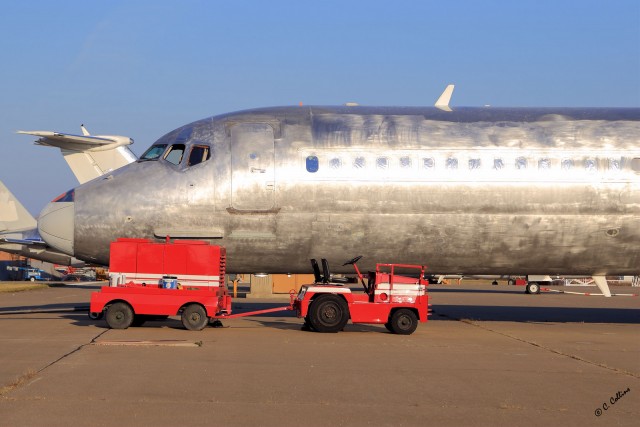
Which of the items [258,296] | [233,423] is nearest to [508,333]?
[233,423]

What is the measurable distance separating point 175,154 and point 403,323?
6296mm

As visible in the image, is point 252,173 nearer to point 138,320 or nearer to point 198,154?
point 198,154

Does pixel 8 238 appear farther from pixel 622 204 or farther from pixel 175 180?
pixel 622 204

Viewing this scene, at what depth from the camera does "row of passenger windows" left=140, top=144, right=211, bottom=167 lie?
18.1 meters

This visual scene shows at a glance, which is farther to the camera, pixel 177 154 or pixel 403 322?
pixel 177 154

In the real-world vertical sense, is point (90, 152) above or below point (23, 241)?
above

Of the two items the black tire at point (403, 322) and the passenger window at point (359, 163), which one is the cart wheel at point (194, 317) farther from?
the passenger window at point (359, 163)

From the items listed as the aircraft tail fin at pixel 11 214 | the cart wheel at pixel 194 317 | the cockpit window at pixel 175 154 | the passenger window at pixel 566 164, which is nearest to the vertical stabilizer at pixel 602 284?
the passenger window at pixel 566 164

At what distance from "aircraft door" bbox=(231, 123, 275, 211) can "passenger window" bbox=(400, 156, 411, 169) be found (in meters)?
2.85

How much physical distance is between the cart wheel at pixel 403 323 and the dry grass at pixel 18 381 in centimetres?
883

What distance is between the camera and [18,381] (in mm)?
10008

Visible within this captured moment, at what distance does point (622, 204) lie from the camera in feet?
59.8

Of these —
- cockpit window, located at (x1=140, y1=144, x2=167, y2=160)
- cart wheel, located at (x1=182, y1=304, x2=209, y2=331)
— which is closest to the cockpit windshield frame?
cockpit window, located at (x1=140, y1=144, x2=167, y2=160)

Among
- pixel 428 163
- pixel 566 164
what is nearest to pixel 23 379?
pixel 428 163
